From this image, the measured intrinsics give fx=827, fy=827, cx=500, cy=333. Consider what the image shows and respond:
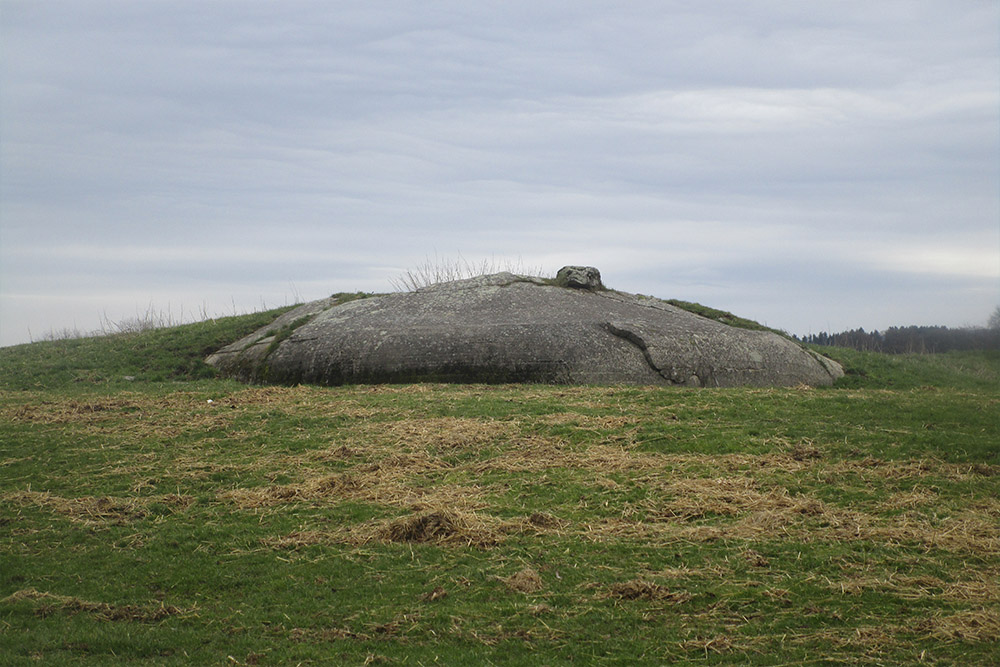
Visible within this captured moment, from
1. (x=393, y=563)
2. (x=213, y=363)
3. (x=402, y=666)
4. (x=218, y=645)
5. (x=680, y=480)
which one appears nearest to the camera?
(x=402, y=666)

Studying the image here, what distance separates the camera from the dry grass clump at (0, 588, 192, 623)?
19.9ft

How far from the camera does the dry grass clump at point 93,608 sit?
6062mm

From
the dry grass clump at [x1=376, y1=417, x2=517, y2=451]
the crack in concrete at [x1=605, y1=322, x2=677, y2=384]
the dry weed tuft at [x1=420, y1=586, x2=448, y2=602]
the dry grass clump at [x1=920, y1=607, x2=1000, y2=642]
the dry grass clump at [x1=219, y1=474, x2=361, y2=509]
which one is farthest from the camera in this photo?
the crack in concrete at [x1=605, y1=322, x2=677, y2=384]

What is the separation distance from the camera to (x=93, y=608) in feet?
20.4

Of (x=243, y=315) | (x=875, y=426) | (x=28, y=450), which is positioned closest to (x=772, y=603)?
(x=875, y=426)

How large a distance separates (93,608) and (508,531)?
135 inches

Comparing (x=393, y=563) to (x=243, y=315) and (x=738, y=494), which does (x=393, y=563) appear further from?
(x=243, y=315)

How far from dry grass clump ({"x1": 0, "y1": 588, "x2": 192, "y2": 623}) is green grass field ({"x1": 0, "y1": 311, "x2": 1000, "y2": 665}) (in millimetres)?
20

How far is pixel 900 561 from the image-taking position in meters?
6.71

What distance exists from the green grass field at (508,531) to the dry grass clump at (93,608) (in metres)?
0.02

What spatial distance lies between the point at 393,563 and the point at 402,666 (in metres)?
1.78

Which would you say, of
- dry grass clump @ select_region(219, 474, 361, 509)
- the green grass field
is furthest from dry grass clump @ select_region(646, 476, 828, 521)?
dry grass clump @ select_region(219, 474, 361, 509)

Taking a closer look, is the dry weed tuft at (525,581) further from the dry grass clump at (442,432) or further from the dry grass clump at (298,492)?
the dry grass clump at (442,432)

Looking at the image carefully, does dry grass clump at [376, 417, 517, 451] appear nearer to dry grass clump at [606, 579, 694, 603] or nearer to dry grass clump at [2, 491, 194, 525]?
dry grass clump at [2, 491, 194, 525]
